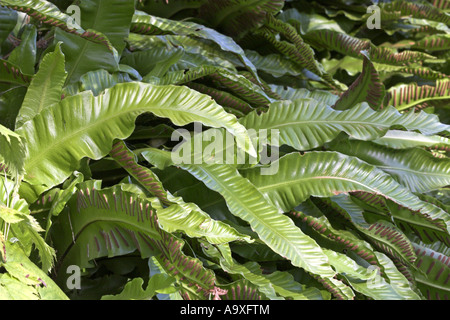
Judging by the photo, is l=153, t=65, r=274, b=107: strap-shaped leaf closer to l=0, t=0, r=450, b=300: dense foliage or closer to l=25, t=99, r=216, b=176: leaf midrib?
l=0, t=0, r=450, b=300: dense foliage

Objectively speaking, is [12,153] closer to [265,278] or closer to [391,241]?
[265,278]

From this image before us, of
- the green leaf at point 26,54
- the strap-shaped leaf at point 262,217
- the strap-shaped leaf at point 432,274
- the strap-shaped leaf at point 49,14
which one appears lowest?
the strap-shaped leaf at point 432,274

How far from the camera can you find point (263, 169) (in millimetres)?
1069

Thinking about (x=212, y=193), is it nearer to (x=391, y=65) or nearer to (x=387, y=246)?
(x=387, y=246)

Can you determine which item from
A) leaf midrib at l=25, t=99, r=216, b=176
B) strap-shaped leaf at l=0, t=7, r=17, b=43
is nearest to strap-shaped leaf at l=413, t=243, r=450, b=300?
leaf midrib at l=25, t=99, r=216, b=176

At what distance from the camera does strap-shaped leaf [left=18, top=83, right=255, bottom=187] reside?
0.88 m

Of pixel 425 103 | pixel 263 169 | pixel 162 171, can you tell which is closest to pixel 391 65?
pixel 425 103

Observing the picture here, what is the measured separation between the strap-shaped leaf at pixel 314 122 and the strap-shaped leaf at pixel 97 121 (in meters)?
0.26

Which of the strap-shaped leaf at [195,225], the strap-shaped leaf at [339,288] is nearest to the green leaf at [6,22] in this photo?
the strap-shaped leaf at [195,225]

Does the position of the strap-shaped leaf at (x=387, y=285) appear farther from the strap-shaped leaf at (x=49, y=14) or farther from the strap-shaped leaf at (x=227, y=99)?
the strap-shaped leaf at (x=49, y=14)

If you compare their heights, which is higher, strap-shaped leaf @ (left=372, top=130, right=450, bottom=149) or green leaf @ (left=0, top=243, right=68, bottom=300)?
strap-shaped leaf @ (left=372, top=130, right=450, bottom=149)

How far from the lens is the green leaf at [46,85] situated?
37.8 inches

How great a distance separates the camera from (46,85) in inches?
38.2
